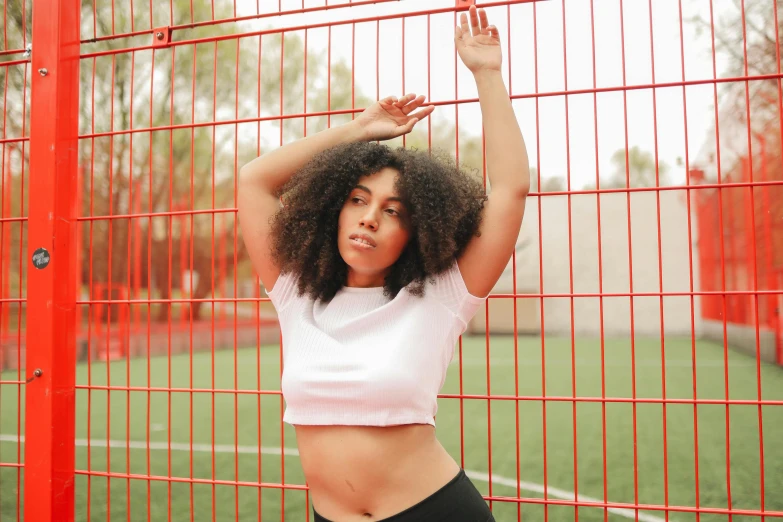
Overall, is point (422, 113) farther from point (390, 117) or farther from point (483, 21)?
point (483, 21)

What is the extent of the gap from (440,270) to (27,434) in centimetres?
146

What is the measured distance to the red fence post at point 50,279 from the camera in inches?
75.7

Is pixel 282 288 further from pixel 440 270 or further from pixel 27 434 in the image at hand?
pixel 27 434

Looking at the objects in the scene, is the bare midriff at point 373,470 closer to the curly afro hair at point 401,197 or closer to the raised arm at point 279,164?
the curly afro hair at point 401,197

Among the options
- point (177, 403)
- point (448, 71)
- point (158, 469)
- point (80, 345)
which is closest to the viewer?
point (448, 71)

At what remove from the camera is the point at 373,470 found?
1287mm

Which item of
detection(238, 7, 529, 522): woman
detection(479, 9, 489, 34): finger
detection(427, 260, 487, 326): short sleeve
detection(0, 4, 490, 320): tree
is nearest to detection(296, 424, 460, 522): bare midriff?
detection(238, 7, 529, 522): woman

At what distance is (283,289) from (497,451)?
3.01 meters

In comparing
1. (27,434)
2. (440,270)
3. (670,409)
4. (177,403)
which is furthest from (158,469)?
(670,409)

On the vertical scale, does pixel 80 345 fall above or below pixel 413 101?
below

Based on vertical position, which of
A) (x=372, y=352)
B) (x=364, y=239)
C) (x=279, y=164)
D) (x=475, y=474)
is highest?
(x=279, y=164)

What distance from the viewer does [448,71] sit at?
228cm

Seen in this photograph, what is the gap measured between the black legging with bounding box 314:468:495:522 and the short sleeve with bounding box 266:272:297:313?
19.8 inches

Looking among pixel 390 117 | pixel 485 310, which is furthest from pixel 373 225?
pixel 485 310
